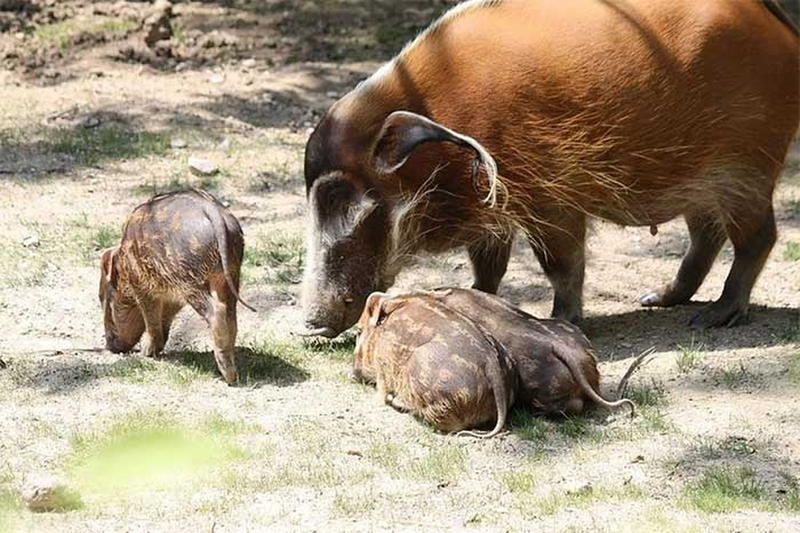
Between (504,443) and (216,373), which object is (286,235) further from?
(504,443)

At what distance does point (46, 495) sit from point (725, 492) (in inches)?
82.7

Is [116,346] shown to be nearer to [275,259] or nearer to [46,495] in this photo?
[275,259]

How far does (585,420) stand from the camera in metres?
5.08

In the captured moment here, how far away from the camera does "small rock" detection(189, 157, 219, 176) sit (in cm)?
830

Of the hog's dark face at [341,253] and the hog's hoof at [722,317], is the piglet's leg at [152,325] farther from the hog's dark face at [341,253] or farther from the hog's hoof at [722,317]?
the hog's hoof at [722,317]

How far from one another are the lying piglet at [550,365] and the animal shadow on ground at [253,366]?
0.79 m

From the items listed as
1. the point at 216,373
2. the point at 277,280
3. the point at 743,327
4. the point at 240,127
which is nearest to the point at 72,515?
the point at 216,373

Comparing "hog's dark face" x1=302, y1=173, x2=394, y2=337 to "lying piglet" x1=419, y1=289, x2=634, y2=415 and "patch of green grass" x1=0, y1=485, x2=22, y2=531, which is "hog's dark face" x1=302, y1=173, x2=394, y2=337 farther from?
"patch of green grass" x1=0, y1=485, x2=22, y2=531

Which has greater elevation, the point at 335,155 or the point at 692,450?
the point at 335,155

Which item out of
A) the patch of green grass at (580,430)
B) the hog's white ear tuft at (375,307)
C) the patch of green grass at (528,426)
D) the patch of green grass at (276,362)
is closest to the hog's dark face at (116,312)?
the patch of green grass at (276,362)

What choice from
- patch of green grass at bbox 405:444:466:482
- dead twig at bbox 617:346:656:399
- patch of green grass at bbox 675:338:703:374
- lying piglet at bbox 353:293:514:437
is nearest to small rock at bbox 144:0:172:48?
lying piglet at bbox 353:293:514:437

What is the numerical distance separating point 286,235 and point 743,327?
8.25ft

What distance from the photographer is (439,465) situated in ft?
15.3

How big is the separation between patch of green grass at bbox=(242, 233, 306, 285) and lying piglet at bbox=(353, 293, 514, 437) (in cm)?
162
